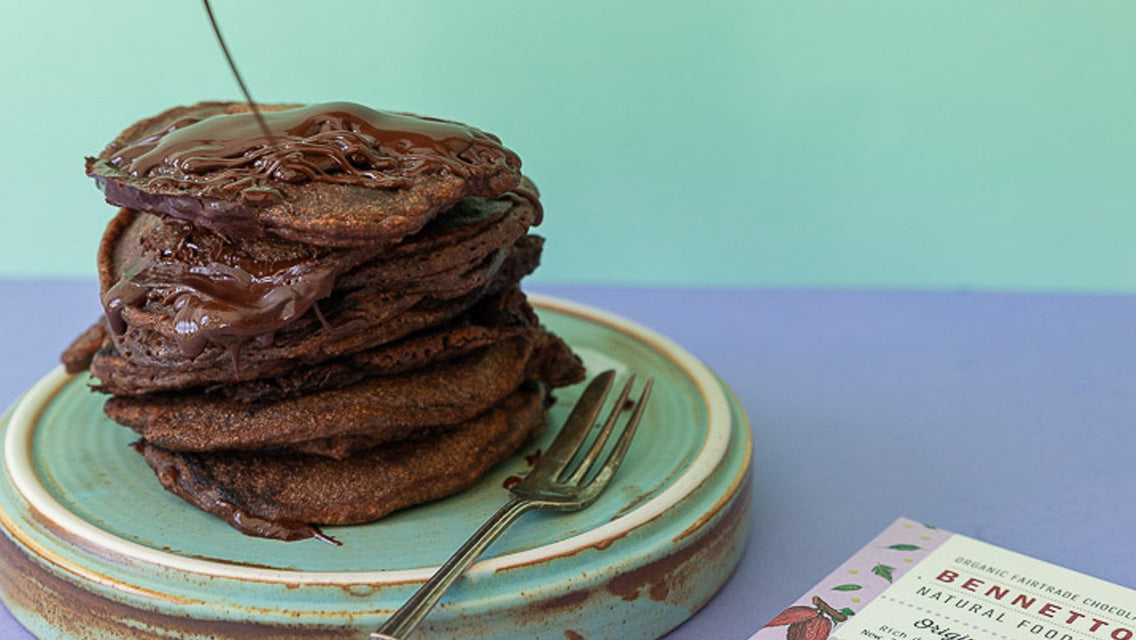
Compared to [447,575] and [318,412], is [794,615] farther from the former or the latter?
[318,412]

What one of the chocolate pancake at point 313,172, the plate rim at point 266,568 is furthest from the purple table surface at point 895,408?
the chocolate pancake at point 313,172

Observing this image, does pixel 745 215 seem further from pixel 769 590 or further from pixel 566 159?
pixel 769 590

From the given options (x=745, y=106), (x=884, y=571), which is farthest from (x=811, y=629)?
(x=745, y=106)

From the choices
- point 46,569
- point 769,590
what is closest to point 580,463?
point 769,590

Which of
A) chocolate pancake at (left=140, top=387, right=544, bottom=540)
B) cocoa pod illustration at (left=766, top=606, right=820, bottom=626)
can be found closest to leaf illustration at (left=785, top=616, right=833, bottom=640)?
cocoa pod illustration at (left=766, top=606, right=820, bottom=626)

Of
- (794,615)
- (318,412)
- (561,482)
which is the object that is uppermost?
(318,412)

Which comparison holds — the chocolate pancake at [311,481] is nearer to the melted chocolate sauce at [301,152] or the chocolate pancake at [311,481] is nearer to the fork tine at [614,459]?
the fork tine at [614,459]
